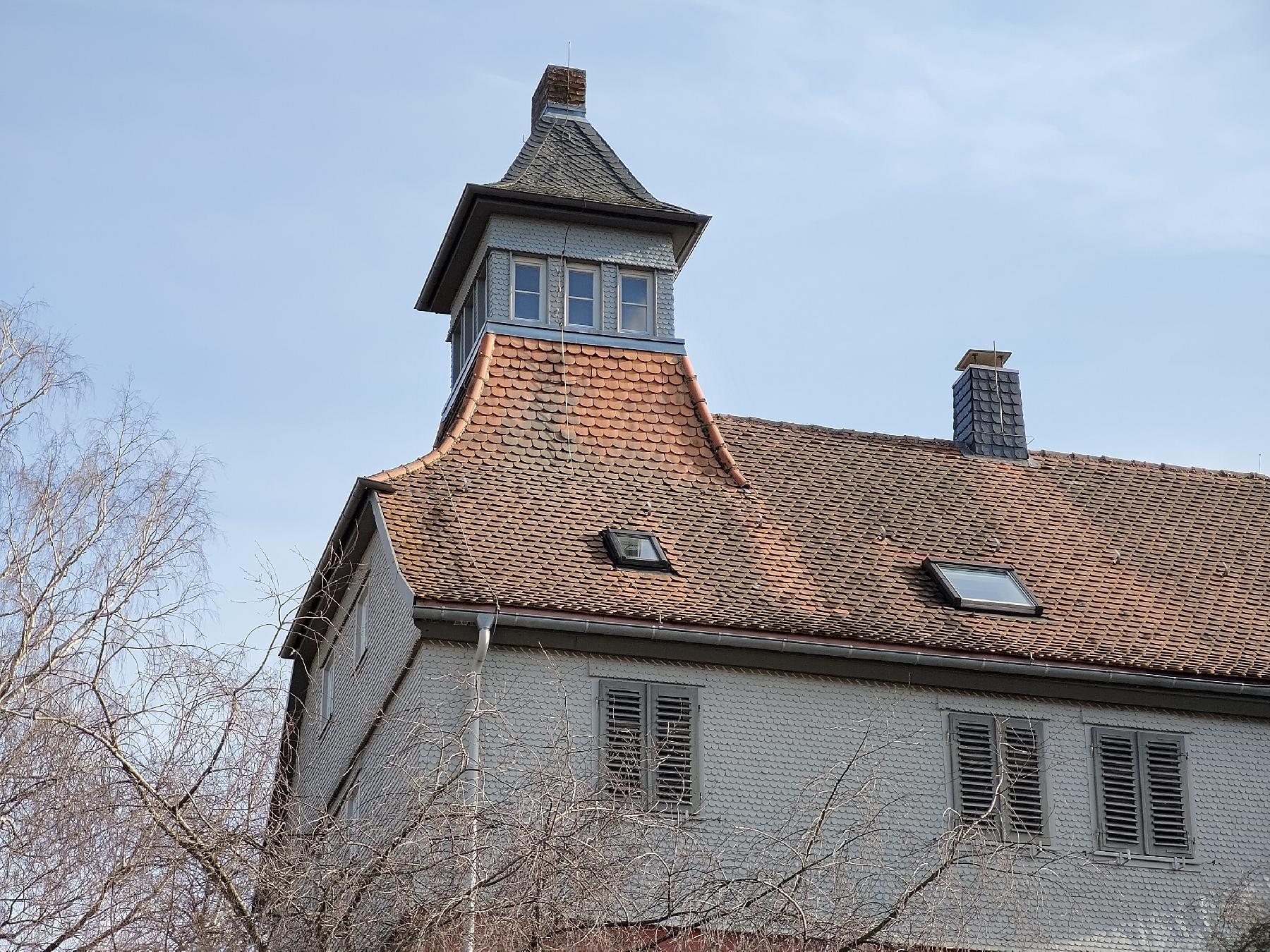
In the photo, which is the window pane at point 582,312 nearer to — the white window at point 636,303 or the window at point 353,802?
the white window at point 636,303

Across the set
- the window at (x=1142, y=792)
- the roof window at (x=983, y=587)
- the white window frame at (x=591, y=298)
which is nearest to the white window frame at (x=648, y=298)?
the white window frame at (x=591, y=298)

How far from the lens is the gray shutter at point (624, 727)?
721 inches

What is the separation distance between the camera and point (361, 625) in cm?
2216

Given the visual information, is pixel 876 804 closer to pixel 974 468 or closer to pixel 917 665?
pixel 917 665

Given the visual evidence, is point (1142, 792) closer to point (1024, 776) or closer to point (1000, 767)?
point (1024, 776)

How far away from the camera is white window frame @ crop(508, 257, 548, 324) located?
24.2 metres

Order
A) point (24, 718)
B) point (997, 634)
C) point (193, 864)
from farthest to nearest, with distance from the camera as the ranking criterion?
point (997, 634) < point (24, 718) < point (193, 864)

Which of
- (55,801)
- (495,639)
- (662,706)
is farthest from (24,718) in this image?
(662,706)

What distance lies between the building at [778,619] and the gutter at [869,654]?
0.03m

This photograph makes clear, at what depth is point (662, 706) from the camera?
1906cm

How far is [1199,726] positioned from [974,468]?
544 centimetres

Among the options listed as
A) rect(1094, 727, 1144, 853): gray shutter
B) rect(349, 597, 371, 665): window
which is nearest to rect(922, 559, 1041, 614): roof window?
rect(1094, 727, 1144, 853): gray shutter

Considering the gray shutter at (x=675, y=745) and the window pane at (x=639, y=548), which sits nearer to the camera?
the gray shutter at (x=675, y=745)

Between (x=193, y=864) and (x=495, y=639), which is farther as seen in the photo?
(x=495, y=639)
